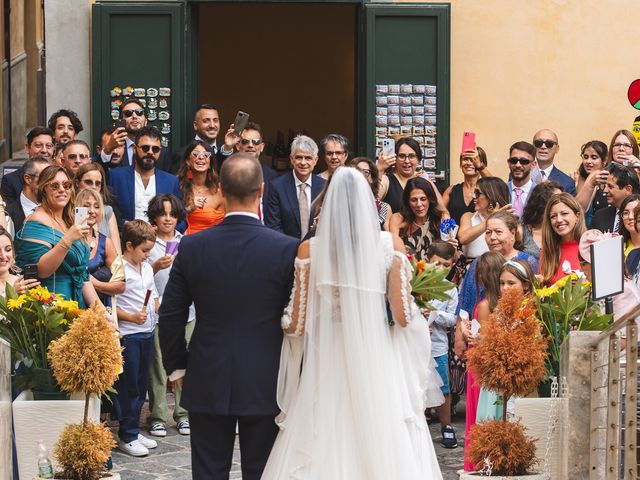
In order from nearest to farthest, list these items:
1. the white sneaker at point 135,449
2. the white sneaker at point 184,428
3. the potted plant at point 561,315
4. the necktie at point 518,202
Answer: the potted plant at point 561,315 → the white sneaker at point 135,449 → the white sneaker at point 184,428 → the necktie at point 518,202

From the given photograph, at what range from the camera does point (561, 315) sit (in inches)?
336

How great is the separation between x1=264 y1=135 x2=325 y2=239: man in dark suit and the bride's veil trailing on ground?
5.27 m

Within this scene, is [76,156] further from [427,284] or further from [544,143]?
[427,284]

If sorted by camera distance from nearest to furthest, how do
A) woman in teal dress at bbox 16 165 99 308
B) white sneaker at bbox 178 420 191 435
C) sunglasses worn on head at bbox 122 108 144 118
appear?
woman in teal dress at bbox 16 165 99 308 < white sneaker at bbox 178 420 191 435 < sunglasses worn on head at bbox 122 108 144 118

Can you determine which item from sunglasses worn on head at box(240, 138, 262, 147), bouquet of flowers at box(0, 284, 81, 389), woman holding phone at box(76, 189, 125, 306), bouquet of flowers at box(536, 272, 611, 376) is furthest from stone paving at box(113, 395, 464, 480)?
sunglasses worn on head at box(240, 138, 262, 147)

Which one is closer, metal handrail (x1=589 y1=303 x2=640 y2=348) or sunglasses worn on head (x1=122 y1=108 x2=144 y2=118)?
metal handrail (x1=589 y1=303 x2=640 y2=348)

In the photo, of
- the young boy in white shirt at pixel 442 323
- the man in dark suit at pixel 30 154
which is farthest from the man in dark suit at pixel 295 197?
the man in dark suit at pixel 30 154

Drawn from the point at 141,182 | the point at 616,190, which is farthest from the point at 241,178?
the point at 616,190

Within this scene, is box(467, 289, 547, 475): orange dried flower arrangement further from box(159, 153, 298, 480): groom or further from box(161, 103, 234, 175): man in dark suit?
box(161, 103, 234, 175): man in dark suit

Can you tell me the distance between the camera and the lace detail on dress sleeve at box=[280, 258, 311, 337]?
23.7ft

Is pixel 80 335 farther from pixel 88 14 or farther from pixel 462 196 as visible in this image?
pixel 88 14

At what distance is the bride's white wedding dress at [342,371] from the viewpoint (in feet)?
23.8

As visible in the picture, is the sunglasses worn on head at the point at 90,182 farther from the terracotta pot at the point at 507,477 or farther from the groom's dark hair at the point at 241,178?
the terracotta pot at the point at 507,477

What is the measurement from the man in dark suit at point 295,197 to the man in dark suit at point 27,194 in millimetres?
2114
